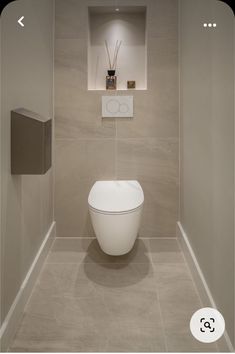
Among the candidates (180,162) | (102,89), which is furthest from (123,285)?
(102,89)

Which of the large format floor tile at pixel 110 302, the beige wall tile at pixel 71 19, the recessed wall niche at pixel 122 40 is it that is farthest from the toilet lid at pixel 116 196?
the beige wall tile at pixel 71 19

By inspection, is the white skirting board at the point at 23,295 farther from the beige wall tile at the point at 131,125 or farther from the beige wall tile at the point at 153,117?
the beige wall tile at the point at 153,117

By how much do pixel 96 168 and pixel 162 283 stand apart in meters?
0.62

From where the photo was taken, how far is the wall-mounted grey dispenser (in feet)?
3.35

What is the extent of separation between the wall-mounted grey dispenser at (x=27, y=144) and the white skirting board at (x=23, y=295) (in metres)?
0.43

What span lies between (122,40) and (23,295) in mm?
1151

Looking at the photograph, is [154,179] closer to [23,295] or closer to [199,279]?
[199,279]

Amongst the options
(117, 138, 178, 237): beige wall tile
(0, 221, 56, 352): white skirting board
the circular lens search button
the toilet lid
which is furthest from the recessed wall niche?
the circular lens search button

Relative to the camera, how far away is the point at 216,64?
3.48 feet

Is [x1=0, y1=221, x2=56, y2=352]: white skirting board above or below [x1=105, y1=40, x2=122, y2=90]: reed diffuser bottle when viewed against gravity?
below

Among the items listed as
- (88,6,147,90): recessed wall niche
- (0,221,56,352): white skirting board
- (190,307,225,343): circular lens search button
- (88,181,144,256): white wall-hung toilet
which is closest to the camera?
(190,307,225,343): circular lens search button

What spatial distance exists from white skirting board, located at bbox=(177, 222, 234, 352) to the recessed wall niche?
809 mm

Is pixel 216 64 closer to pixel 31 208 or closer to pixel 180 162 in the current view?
pixel 180 162

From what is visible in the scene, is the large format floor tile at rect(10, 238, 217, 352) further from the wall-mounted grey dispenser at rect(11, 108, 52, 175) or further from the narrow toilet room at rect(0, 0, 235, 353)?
the wall-mounted grey dispenser at rect(11, 108, 52, 175)
